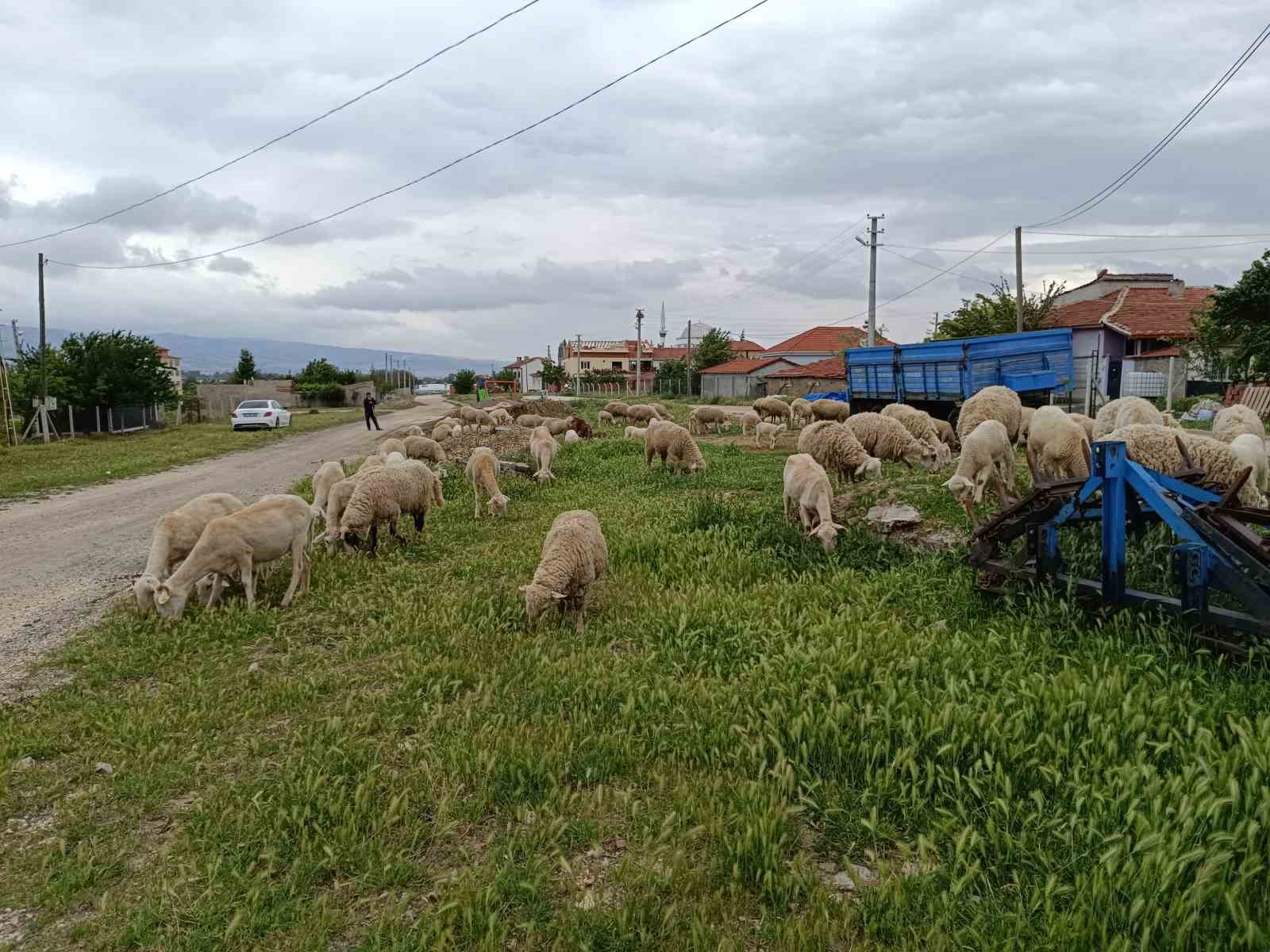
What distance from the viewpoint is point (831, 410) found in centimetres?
2541

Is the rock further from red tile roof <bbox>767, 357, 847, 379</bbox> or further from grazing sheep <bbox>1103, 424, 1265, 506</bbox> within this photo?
red tile roof <bbox>767, 357, 847, 379</bbox>

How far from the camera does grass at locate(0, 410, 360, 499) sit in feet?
59.5

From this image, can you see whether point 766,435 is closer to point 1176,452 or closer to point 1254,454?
point 1176,452

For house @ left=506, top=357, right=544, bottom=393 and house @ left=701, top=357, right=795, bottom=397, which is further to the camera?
house @ left=506, top=357, right=544, bottom=393

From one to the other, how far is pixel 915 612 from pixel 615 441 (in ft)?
52.6

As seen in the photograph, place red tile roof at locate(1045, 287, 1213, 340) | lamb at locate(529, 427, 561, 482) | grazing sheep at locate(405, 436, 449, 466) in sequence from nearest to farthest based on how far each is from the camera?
lamb at locate(529, 427, 561, 482) → grazing sheep at locate(405, 436, 449, 466) → red tile roof at locate(1045, 287, 1213, 340)

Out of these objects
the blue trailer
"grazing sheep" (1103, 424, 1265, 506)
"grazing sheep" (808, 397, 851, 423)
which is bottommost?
"grazing sheep" (1103, 424, 1265, 506)

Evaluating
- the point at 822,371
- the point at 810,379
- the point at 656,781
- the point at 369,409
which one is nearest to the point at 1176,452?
the point at 656,781

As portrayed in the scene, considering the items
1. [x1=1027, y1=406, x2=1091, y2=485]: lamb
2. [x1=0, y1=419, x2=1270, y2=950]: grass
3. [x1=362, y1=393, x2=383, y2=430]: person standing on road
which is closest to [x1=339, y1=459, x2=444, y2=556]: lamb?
[x1=0, y1=419, x2=1270, y2=950]: grass

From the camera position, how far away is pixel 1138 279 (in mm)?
49438

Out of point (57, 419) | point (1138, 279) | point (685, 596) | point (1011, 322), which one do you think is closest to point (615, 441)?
point (685, 596)

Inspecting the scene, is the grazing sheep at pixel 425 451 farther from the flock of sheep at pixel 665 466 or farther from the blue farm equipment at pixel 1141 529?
the blue farm equipment at pixel 1141 529

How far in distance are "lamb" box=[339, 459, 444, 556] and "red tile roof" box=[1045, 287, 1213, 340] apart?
38998 mm

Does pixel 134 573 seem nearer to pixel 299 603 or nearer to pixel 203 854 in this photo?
pixel 299 603
